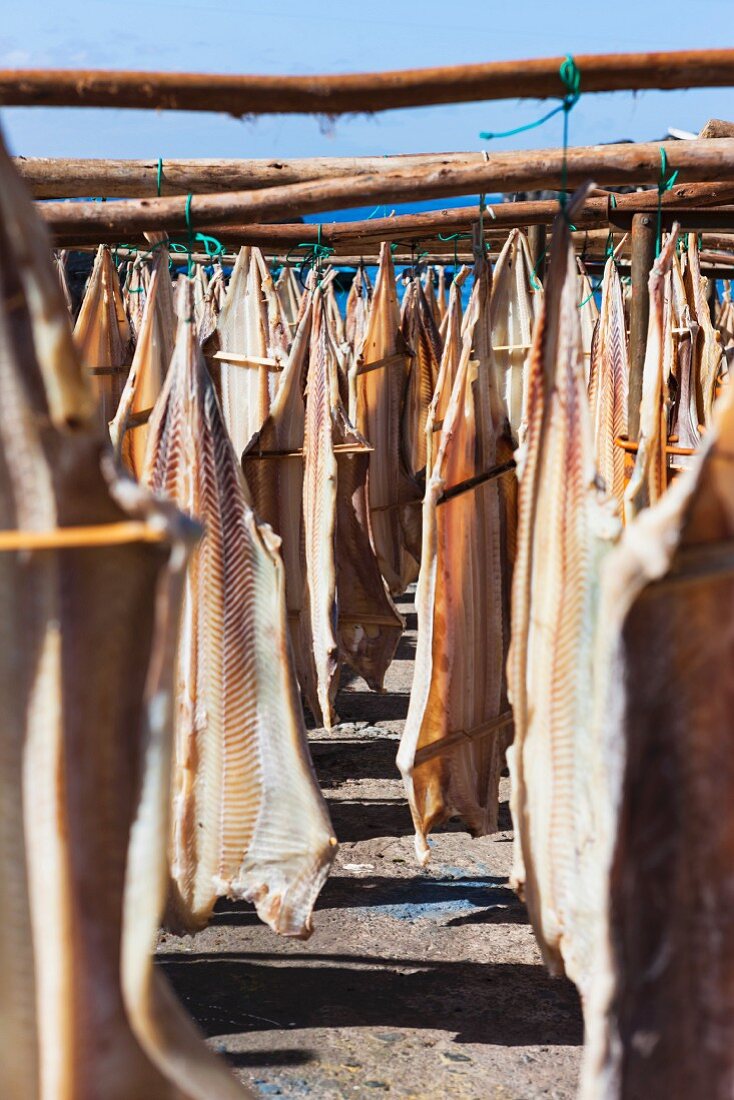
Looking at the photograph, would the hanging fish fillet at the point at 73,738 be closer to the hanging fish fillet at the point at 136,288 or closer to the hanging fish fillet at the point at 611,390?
the hanging fish fillet at the point at 611,390

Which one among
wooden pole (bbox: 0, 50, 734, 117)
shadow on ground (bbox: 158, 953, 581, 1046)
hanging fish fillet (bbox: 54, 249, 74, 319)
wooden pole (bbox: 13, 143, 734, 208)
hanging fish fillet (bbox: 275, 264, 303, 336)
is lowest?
shadow on ground (bbox: 158, 953, 581, 1046)

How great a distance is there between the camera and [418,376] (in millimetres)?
7371

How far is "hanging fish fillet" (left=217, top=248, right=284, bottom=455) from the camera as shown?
5.63 metres

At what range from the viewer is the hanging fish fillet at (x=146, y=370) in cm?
342

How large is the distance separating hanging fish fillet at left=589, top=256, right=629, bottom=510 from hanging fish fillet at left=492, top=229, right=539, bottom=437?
559 millimetres

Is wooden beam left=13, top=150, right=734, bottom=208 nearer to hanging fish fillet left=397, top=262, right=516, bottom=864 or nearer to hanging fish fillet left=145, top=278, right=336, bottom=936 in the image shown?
hanging fish fillet left=397, top=262, right=516, bottom=864

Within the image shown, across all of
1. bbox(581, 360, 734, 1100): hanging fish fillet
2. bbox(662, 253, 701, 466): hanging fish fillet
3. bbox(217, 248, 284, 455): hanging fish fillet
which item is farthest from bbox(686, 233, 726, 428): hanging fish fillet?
bbox(581, 360, 734, 1100): hanging fish fillet

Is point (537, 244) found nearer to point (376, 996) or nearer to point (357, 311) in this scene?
point (357, 311)

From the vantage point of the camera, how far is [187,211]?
8.71 ft

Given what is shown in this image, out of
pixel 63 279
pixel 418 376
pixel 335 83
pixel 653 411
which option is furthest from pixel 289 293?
pixel 335 83

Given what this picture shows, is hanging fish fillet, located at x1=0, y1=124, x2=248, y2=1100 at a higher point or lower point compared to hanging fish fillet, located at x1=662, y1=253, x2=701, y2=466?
lower

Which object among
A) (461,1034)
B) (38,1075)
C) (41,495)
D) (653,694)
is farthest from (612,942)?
(461,1034)

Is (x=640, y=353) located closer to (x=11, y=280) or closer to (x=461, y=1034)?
(x=461, y=1034)

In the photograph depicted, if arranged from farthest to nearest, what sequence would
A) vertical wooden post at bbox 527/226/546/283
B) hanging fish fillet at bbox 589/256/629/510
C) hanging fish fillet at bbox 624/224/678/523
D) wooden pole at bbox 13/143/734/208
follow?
vertical wooden post at bbox 527/226/546/283 → hanging fish fillet at bbox 589/256/629/510 → wooden pole at bbox 13/143/734/208 → hanging fish fillet at bbox 624/224/678/523
